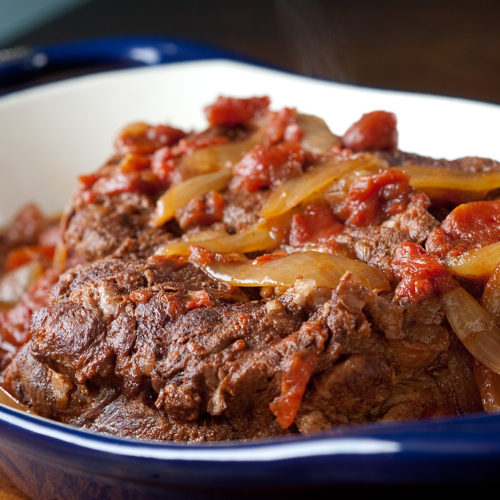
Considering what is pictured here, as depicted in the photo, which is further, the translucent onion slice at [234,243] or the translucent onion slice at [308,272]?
the translucent onion slice at [234,243]

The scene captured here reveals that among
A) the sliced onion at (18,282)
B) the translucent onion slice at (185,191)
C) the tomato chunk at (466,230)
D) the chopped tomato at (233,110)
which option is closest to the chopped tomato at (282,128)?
the chopped tomato at (233,110)

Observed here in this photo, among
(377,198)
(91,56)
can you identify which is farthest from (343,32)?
(377,198)

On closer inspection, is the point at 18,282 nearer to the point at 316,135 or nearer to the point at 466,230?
the point at 316,135

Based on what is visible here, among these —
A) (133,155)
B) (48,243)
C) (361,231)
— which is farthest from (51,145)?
(361,231)

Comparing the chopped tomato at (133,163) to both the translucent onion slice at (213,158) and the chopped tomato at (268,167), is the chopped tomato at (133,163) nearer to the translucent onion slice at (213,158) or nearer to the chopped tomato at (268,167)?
the translucent onion slice at (213,158)

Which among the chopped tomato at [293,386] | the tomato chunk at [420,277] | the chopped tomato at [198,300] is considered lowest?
the chopped tomato at [293,386]

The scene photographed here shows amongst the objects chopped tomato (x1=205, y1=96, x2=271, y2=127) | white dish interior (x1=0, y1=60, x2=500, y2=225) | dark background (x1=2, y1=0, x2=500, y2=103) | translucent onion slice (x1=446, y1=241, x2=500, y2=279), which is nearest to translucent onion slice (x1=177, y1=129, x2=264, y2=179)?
chopped tomato (x1=205, y1=96, x2=271, y2=127)

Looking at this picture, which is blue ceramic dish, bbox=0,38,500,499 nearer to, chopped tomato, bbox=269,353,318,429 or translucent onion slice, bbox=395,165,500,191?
chopped tomato, bbox=269,353,318,429
